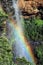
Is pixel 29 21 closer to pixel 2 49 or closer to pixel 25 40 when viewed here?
pixel 25 40

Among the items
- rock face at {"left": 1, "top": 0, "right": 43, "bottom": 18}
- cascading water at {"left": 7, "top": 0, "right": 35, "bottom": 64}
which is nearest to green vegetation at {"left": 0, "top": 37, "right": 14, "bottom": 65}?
cascading water at {"left": 7, "top": 0, "right": 35, "bottom": 64}

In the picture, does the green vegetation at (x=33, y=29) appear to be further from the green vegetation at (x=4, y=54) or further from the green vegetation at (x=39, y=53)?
the green vegetation at (x=4, y=54)

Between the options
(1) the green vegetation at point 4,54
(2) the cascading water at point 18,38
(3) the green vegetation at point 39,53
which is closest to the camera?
(1) the green vegetation at point 4,54

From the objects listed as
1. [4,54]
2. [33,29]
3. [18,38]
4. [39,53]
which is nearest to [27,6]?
[33,29]

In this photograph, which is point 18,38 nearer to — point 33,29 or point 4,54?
point 33,29

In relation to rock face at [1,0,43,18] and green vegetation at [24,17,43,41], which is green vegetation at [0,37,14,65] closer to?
green vegetation at [24,17,43,41]

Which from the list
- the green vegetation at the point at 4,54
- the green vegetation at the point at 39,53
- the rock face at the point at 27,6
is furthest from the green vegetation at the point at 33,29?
the green vegetation at the point at 4,54

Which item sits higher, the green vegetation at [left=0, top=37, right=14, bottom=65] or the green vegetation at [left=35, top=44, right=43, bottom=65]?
the green vegetation at [left=0, top=37, right=14, bottom=65]

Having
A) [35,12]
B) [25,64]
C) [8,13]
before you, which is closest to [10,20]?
[8,13]
